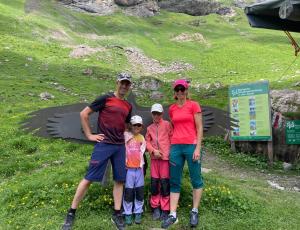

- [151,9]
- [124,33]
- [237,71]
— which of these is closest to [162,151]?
[237,71]

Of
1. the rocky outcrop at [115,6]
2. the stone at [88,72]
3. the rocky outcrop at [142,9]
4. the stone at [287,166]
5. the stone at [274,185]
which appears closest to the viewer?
the stone at [274,185]

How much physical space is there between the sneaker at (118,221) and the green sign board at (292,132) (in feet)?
25.3

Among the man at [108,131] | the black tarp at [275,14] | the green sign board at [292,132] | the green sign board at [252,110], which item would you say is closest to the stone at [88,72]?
the black tarp at [275,14]

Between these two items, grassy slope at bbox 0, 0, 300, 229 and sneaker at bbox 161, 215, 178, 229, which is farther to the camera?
grassy slope at bbox 0, 0, 300, 229

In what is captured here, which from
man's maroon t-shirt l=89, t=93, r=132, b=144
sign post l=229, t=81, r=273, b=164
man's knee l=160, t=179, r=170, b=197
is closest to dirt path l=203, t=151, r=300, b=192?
sign post l=229, t=81, r=273, b=164

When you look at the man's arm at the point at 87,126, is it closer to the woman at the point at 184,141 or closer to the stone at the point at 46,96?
the woman at the point at 184,141

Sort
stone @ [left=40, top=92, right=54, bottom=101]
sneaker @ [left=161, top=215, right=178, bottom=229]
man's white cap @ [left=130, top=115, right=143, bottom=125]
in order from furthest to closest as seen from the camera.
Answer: stone @ [left=40, top=92, right=54, bottom=101], man's white cap @ [left=130, top=115, right=143, bottom=125], sneaker @ [left=161, top=215, right=178, bottom=229]

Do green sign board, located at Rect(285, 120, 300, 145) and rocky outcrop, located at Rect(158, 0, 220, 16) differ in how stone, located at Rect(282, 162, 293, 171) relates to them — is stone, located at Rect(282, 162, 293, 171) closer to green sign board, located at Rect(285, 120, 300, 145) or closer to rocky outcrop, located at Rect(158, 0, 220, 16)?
green sign board, located at Rect(285, 120, 300, 145)

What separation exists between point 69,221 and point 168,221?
5.77ft

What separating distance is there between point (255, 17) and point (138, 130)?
9.09 metres

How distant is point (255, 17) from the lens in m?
16.1

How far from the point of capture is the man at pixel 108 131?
805 centimetres

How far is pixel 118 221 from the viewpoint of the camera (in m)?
8.45

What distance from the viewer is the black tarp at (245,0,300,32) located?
1250 cm
